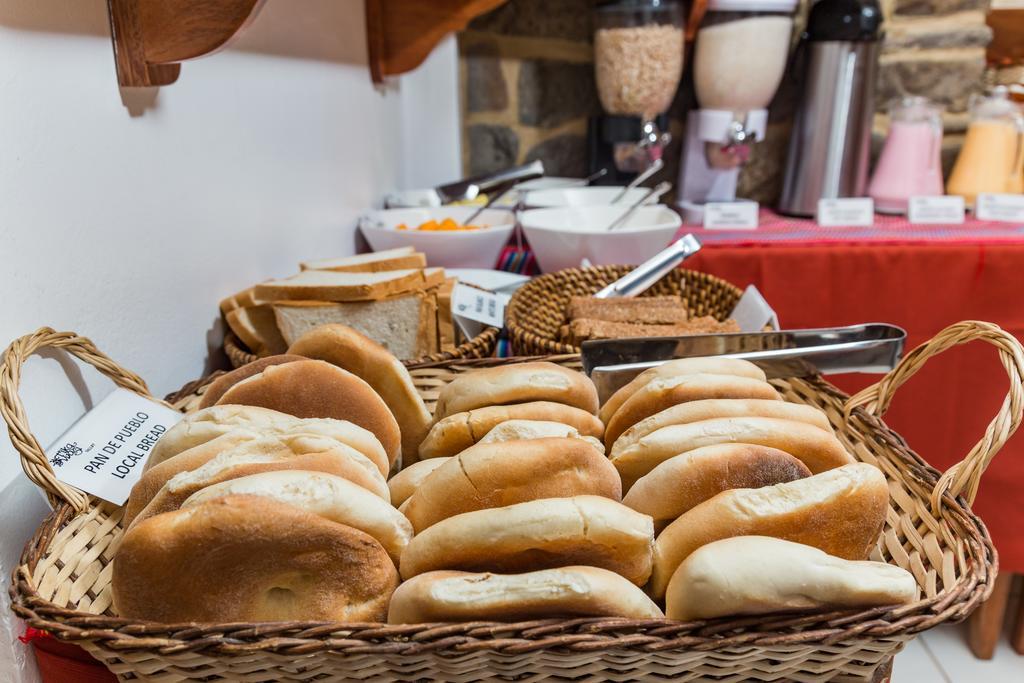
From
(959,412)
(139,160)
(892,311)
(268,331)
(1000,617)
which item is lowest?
(1000,617)

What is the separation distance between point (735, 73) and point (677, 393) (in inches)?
62.1

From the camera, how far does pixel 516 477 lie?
0.61 m

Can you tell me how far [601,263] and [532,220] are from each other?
0.20 meters

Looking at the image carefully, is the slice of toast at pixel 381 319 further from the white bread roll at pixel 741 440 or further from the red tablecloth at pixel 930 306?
the red tablecloth at pixel 930 306

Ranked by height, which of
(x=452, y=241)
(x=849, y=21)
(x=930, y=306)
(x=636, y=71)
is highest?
(x=849, y=21)

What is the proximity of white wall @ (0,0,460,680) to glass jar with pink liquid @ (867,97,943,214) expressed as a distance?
5.14ft

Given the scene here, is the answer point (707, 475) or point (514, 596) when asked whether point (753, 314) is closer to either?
point (707, 475)

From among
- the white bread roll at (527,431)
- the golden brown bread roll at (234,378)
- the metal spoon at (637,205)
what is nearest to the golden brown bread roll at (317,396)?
the golden brown bread roll at (234,378)

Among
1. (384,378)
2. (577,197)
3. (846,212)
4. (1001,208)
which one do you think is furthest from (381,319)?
(1001,208)

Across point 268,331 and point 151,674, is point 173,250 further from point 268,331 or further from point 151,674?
point 151,674

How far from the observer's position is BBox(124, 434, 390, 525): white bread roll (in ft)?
1.94

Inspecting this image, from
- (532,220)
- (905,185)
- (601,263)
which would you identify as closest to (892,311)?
(905,185)

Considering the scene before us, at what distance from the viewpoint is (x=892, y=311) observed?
5.88ft

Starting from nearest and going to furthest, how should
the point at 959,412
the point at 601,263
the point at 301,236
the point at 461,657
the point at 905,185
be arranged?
the point at 461,657 < the point at 301,236 < the point at 601,263 < the point at 959,412 < the point at 905,185
